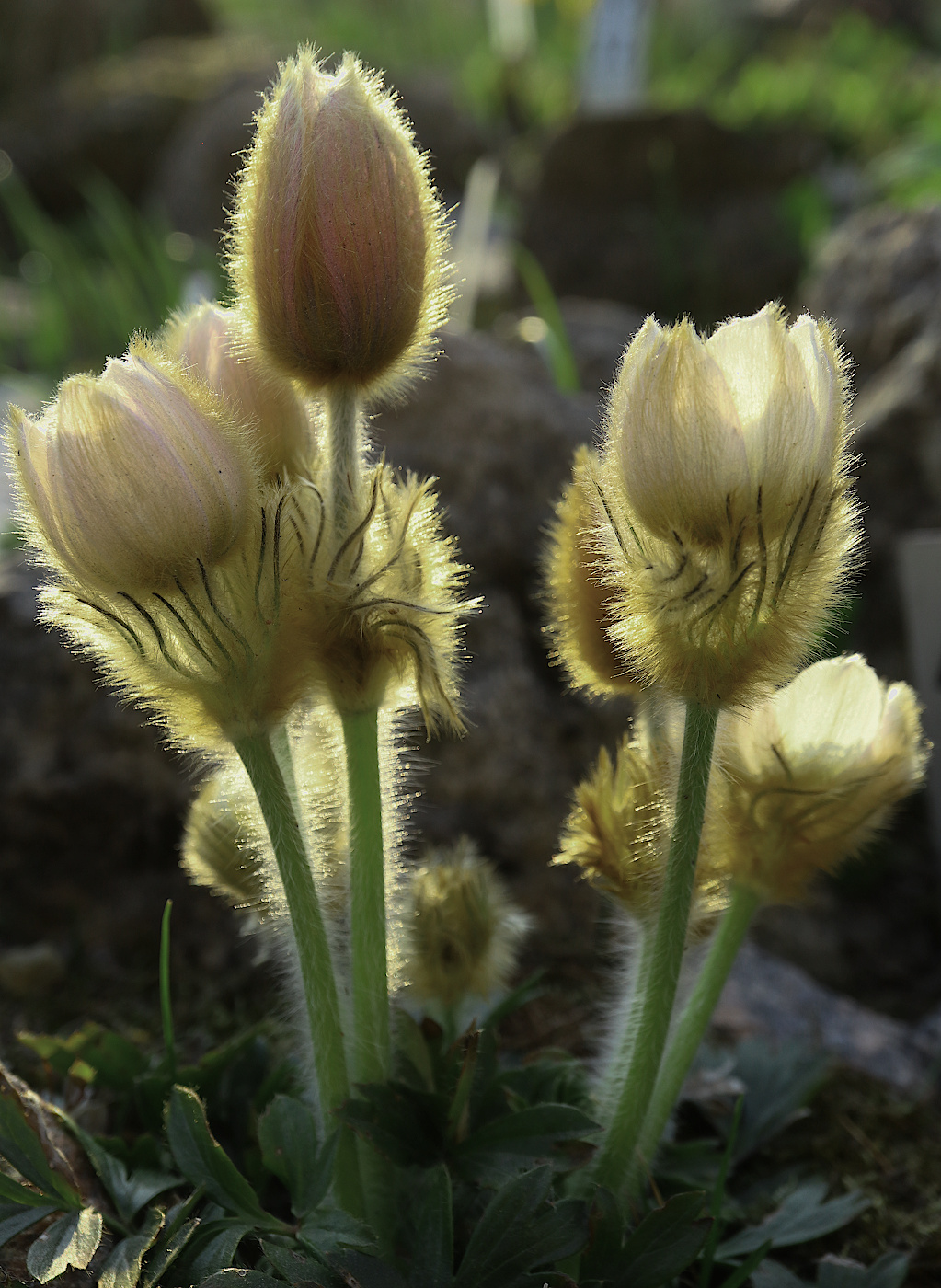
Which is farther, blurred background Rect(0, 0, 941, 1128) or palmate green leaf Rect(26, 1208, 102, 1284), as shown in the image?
blurred background Rect(0, 0, 941, 1128)

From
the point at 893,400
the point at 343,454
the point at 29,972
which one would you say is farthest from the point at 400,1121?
the point at 893,400

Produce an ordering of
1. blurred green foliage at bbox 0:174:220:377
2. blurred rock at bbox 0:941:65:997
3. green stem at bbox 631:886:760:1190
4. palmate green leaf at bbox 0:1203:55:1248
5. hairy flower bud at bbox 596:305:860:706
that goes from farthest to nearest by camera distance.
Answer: blurred green foliage at bbox 0:174:220:377 → blurred rock at bbox 0:941:65:997 → green stem at bbox 631:886:760:1190 → palmate green leaf at bbox 0:1203:55:1248 → hairy flower bud at bbox 596:305:860:706

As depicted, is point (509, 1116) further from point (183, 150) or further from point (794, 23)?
point (794, 23)

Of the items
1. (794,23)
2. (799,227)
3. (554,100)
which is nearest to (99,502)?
(799,227)

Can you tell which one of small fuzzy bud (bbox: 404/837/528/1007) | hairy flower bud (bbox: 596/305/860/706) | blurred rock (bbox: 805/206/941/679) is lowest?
small fuzzy bud (bbox: 404/837/528/1007)

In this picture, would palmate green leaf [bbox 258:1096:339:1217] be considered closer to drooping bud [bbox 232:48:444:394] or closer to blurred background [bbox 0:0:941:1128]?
blurred background [bbox 0:0:941:1128]

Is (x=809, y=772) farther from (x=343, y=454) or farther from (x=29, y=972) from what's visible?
(x=29, y=972)

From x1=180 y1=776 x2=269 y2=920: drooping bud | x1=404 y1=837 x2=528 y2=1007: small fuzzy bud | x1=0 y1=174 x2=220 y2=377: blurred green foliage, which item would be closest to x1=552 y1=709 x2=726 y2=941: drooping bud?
x1=404 y1=837 x2=528 y2=1007: small fuzzy bud
